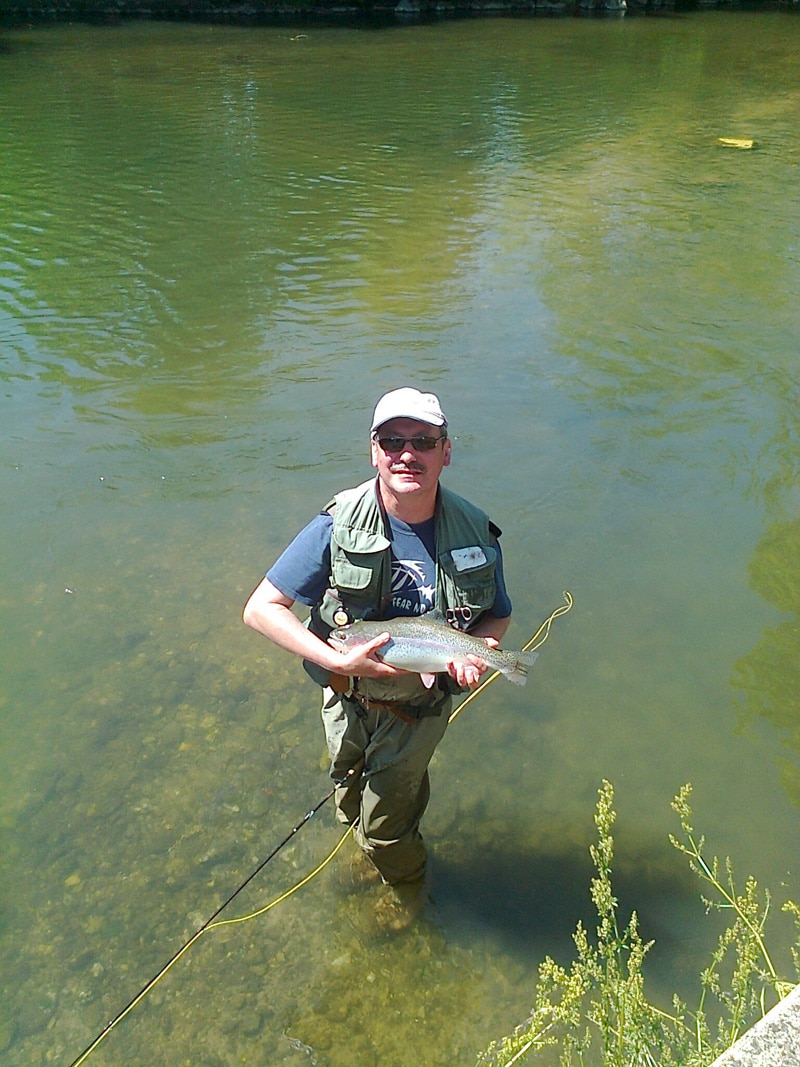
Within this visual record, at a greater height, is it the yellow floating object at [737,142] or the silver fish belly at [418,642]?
the yellow floating object at [737,142]

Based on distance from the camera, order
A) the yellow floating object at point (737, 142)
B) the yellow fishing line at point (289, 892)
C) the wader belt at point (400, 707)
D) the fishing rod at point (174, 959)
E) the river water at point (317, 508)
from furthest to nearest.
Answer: the yellow floating object at point (737, 142), the yellow fishing line at point (289, 892), the river water at point (317, 508), the fishing rod at point (174, 959), the wader belt at point (400, 707)

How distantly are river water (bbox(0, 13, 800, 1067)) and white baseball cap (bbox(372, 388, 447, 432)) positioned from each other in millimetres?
2803

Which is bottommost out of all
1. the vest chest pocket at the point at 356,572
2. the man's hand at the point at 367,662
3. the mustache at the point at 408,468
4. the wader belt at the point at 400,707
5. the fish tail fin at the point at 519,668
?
the wader belt at the point at 400,707

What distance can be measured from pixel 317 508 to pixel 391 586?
173 inches

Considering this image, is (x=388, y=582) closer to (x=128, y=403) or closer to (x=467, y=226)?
(x=128, y=403)

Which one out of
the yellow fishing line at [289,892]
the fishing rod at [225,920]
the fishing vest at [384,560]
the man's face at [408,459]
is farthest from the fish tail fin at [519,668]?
the yellow fishing line at [289,892]

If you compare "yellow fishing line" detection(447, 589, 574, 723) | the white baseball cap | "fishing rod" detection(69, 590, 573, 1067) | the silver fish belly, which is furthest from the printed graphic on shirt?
"yellow fishing line" detection(447, 589, 574, 723)

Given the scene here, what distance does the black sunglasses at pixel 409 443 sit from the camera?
11.9ft

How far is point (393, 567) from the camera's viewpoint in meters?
3.84

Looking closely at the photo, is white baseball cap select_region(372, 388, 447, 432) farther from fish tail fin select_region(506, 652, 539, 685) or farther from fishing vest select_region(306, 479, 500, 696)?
Answer: fish tail fin select_region(506, 652, 539, 685)

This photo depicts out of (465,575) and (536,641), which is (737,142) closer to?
(536,641)

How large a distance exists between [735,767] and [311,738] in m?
2.74

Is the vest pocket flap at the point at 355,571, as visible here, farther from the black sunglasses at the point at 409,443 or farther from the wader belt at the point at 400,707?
the wader belt at the point at 400,707

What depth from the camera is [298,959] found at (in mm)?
4730
